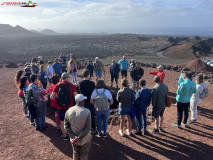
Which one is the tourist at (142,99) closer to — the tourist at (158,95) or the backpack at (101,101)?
the tourist at (158,95)

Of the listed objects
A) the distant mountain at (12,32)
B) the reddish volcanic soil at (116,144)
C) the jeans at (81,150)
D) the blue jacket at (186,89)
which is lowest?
the reddish volcanic soil at (116,144)

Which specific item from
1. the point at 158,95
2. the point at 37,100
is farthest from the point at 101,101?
the point at 37,100

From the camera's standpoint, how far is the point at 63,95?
4.75 meters

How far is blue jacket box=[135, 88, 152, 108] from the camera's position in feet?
16.7

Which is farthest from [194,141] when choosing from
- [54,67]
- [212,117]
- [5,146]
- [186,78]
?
[54,67]

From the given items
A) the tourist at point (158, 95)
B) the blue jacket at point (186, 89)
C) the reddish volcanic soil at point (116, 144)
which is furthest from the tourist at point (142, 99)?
the blue jacket at point (186, 89)

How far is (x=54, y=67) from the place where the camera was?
932cm

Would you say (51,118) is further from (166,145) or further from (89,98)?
(166,145)

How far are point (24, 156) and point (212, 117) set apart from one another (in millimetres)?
6919

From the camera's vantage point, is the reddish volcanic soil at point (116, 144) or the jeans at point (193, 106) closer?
the reddish volcanic soil at point (116, 144)

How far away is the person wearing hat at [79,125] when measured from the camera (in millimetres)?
3506

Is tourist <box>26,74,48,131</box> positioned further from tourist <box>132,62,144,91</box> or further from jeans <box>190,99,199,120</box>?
jeans <box>190,99,199,120</box>

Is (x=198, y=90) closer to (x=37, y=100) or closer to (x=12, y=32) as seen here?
(x=37, y=100)

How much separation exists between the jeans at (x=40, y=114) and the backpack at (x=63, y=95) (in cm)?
109
